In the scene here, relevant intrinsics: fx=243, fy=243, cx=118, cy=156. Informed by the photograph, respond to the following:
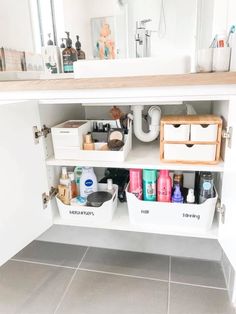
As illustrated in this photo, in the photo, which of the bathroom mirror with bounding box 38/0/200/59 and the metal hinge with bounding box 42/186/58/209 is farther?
the bathroom mirror with bounding box 38/0/200/59

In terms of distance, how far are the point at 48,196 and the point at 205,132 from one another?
629mm

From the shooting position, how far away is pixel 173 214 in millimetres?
885

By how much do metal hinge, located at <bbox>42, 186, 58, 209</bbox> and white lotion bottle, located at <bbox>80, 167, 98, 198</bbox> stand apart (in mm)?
111

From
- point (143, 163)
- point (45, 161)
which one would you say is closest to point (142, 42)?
point (143, 163)

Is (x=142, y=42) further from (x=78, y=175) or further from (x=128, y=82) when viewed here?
(x=78, y=175)

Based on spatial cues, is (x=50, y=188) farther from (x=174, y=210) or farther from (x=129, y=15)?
(x=129, y=15)

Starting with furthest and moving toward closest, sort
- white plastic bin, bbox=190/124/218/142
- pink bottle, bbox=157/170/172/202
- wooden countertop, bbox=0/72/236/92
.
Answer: pink bottle, bbox=157/170/172/202 → white plastic bin, bbox=190/124/218/142 → wooden countertop, bbox=0/72/236/92

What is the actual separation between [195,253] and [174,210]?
0.44 m

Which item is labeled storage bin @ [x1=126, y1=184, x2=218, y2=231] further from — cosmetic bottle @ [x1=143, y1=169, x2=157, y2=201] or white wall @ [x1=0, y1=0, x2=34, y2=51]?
white wall @ [x1=0, y1=0, x2=34, y2=51]

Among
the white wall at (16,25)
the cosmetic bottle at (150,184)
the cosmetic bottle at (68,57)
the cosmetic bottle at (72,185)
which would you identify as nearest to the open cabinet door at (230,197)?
the cosmetic bottle at (150,184)

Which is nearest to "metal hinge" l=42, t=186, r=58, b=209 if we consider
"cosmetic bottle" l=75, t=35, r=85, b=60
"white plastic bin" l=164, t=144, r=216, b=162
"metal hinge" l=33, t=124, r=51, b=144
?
"metal hinge" l=33, t=124, r=51, b=144

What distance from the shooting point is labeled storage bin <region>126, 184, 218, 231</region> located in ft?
2.80

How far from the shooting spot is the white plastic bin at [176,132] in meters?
0.82

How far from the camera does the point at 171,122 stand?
821mm
